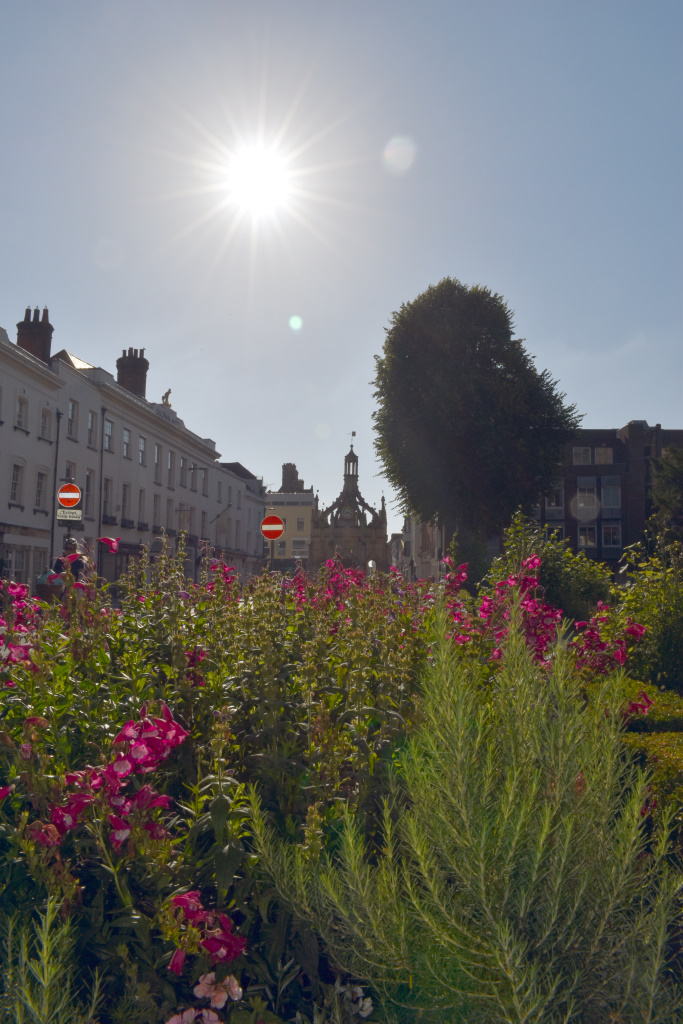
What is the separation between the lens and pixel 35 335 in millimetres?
34531

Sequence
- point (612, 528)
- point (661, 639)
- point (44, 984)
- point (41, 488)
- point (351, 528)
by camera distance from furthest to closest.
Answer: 1. point (351, 528)
2. point (612, 528)
3. point (41, 488)
4. point (661, 639)
5. point (44, 984)

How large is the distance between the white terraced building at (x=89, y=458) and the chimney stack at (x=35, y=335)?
46mm

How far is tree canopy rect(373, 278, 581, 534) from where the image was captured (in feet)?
103

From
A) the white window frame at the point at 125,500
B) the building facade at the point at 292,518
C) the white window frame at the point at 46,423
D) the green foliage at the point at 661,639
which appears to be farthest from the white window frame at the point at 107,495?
the building facade at the point at 292,518

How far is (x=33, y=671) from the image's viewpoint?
357cm

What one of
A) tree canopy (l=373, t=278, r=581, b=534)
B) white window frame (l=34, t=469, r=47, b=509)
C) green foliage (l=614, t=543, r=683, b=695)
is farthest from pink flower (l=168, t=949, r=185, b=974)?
white window frame (l=34, t=469, r=47, b=509)

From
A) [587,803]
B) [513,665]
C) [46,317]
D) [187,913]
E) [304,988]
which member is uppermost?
→ [46,317]

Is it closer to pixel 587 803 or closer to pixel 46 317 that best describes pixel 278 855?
pixel 587 803

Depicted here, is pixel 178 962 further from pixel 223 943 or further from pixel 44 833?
pixel 44 833

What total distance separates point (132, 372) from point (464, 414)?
23883mm

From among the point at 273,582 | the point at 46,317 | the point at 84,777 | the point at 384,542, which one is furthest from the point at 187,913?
the point at 384,542

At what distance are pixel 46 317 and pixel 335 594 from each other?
1257 inches

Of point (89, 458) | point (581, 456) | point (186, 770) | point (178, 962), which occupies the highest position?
point (581, 456)

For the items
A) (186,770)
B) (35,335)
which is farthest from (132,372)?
Result: (186,770)
